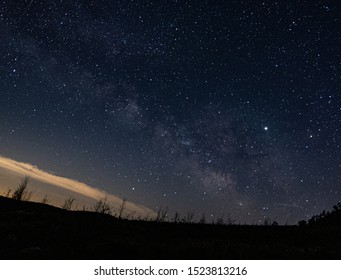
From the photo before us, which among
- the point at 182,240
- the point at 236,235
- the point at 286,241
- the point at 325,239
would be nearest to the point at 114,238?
the point at 182,240

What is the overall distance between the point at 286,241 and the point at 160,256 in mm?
5446

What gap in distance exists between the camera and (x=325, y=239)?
13.4 meters

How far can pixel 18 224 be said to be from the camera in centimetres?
1480

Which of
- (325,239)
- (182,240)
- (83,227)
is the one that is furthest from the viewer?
(83,227)

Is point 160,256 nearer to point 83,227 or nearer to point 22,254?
point 22,254

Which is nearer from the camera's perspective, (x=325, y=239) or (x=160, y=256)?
(x=160, y=256)

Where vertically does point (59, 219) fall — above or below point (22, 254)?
above
